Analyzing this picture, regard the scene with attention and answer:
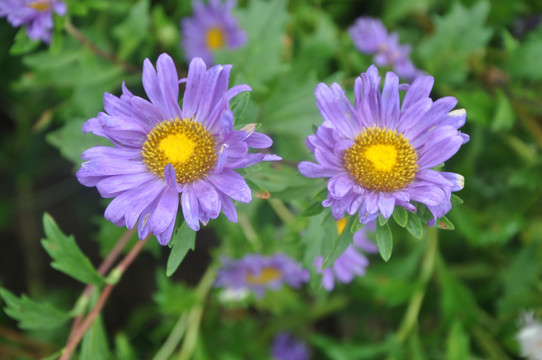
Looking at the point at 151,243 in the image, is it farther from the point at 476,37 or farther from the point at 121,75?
the point at 476,37

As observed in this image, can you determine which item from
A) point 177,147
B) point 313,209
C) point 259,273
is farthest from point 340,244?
point 259,273

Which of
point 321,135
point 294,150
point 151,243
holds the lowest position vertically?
point 151,243

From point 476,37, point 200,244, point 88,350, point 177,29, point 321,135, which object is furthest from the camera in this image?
point 200,244

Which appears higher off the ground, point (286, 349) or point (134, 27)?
point (134, 27)

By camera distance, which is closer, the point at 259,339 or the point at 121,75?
the point at 121,75

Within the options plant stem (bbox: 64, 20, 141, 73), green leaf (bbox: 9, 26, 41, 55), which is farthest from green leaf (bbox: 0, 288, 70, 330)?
plant stem (bbox: 64, 20, 141, 73)

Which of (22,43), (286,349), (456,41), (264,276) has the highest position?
(22,43)

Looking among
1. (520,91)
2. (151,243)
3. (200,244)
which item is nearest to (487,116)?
(520,91)

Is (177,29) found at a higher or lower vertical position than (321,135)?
lower

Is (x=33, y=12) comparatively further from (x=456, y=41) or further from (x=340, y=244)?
(x=456, y=41)
